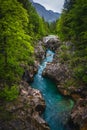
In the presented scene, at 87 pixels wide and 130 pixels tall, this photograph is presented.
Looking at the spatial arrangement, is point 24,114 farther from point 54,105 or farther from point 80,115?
point 54,105

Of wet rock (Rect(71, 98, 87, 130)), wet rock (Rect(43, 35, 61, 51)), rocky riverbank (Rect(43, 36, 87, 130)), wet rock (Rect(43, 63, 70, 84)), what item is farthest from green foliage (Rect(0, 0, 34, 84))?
wet rock (Rect(43, 35, 61, 51))

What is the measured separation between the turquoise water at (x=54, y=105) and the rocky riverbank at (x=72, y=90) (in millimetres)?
842

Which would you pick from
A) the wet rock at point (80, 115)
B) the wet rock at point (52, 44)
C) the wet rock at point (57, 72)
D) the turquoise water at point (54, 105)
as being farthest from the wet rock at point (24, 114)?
the wet rock at point (52, 44)

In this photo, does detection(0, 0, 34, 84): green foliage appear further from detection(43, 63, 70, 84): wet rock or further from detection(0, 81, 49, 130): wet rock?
detection(43, 63, 70, 84): wet rock

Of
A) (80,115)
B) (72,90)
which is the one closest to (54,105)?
(72,90)

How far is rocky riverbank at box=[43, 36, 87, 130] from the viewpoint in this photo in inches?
930

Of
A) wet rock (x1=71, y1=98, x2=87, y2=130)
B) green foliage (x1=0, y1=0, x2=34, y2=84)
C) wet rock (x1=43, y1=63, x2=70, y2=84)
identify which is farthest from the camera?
wet rock (x1=43, y1=63, x2=70, y2=84)

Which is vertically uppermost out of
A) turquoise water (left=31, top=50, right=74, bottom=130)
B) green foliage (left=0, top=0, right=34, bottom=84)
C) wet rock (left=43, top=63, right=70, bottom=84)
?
green foliage (left=0, top=0, right=34, bottom=84)

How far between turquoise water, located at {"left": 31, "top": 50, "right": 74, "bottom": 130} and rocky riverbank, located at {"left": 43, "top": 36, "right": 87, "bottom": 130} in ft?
2.76

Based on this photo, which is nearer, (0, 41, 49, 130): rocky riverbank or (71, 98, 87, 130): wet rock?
(0, 41, 49, 130): rocky riverbank

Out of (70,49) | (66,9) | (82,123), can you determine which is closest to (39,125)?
(82,123)

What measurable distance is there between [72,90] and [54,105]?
3.72 m

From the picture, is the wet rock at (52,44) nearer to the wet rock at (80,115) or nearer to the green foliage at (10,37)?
the wet rock at (80,115)

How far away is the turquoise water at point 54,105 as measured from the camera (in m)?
25.1
